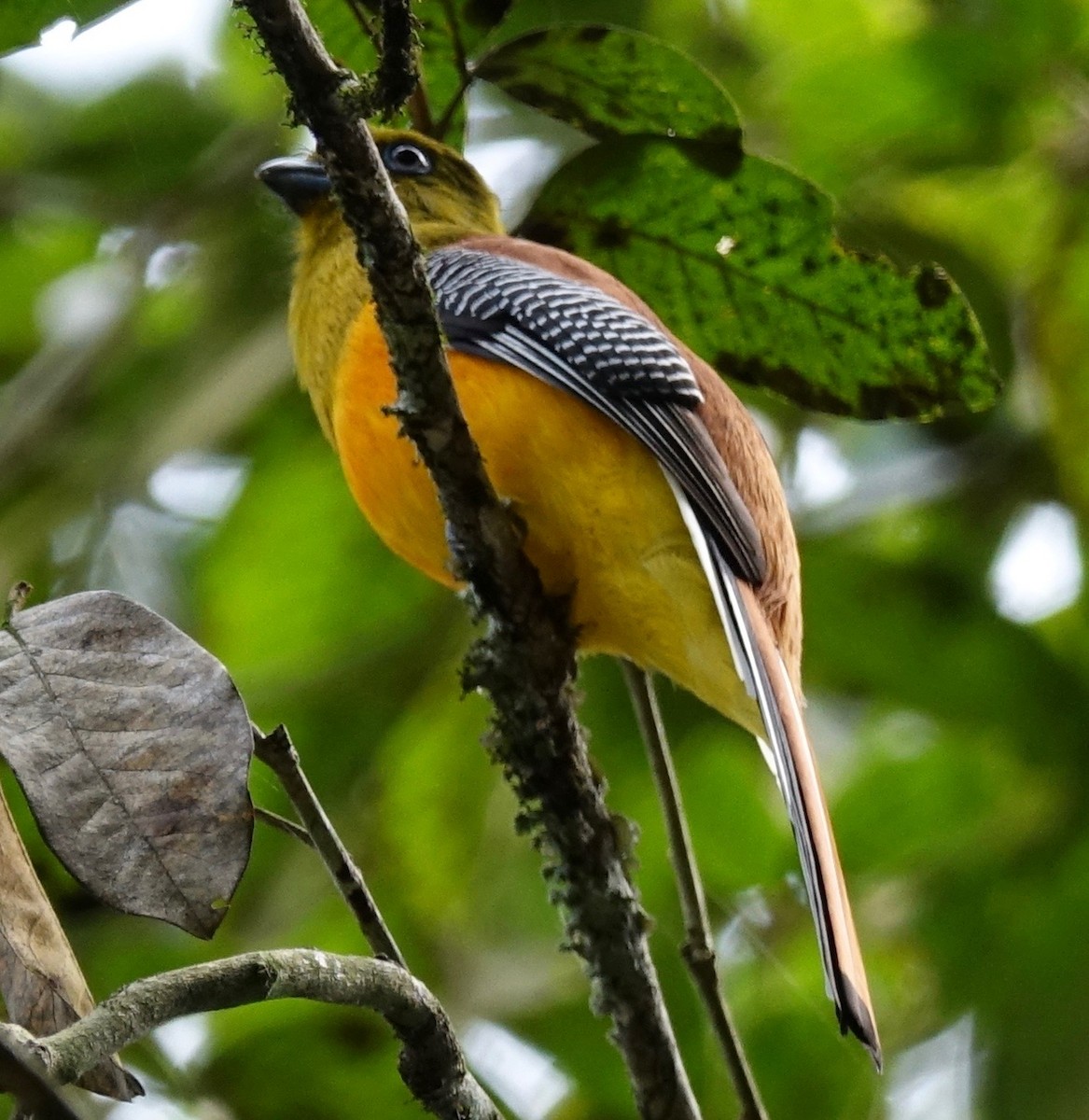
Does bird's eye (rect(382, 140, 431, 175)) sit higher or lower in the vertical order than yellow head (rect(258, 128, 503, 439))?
higher

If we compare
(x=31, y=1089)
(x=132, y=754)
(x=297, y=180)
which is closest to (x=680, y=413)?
(x=297, y=180)

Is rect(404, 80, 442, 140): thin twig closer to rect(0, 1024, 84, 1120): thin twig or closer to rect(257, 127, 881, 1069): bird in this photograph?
rect(257, 127, 881, 1069): bird

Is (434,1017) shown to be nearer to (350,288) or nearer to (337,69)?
(337,69)

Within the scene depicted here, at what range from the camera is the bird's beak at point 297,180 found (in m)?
3.60

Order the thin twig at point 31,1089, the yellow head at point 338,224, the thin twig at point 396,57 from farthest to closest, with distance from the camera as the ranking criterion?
the yellow head at point 338,224
the thin twig at point 396,57
the thin twig at point 31,1089

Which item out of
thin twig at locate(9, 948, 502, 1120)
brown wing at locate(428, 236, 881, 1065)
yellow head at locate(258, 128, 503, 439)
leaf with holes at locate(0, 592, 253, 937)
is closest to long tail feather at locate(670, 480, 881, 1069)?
brown wing at locate(428, 236, 881, 1065)

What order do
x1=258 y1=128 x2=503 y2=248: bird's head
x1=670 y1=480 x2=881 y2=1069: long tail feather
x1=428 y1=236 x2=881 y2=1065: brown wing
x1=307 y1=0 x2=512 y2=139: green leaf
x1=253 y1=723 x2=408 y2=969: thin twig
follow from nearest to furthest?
x1=253 y1=723 x2=408 y2=969: thin twig → x1=670 y1=480 x2=881 y2=1069: long tail feather → x1=428 y1=236 x2=881 y2=1065: brown wing → x1=307 y1=0 x2=512 y2=139: green leaf → x1=258 y1=128 x2=503 y2=248: bird's head

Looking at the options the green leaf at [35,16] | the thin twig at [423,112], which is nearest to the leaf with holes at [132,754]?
the green leaf at [35,16]

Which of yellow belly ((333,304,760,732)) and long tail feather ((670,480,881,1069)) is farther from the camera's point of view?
yellow belly ((333,304,760,732))

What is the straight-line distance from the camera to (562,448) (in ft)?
9.05

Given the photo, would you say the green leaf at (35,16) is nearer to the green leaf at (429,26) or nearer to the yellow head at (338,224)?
the green leaf at (429,26)

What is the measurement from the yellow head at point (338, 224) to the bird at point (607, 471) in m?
0.18

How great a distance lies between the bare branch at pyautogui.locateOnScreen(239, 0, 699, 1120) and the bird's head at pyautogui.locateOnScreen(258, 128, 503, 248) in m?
1.16

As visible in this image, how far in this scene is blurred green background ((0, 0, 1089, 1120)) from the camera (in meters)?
3.25
